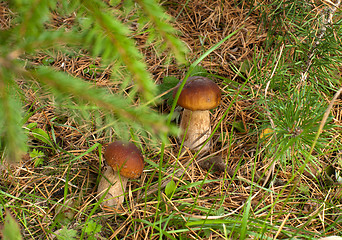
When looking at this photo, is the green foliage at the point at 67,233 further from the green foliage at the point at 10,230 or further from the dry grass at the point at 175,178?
the green foliage at the point at 10,230

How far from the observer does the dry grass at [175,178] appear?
1.83m

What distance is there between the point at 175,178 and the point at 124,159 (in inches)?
16.6

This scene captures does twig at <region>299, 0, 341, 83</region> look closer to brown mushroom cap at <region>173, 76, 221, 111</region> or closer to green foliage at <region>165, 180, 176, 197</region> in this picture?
brown mushroom cap at <region>173, 76, 221, 111</region>

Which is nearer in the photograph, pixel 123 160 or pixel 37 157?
pixel 123 160

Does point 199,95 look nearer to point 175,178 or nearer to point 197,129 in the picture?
point 197,129

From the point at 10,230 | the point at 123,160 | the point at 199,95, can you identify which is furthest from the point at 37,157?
the point at 199,95

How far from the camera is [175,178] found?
2139 mm

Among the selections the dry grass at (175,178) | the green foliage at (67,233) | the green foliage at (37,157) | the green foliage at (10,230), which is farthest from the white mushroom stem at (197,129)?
the green foliage at (10,230)

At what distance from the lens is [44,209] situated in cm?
192

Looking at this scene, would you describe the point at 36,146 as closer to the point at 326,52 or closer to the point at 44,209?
the point at 44,209

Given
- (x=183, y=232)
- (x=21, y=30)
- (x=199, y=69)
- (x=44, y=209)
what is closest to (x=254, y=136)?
(x=199, y=69)

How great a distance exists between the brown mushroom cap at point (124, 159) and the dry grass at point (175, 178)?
0.14 metres

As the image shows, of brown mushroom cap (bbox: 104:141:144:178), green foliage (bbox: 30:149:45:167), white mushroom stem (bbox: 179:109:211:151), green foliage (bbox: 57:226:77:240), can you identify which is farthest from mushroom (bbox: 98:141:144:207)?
white mushroom stem (bbox: 179:109:211:151)

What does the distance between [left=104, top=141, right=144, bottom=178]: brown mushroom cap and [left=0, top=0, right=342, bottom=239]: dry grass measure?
0.14 meters
